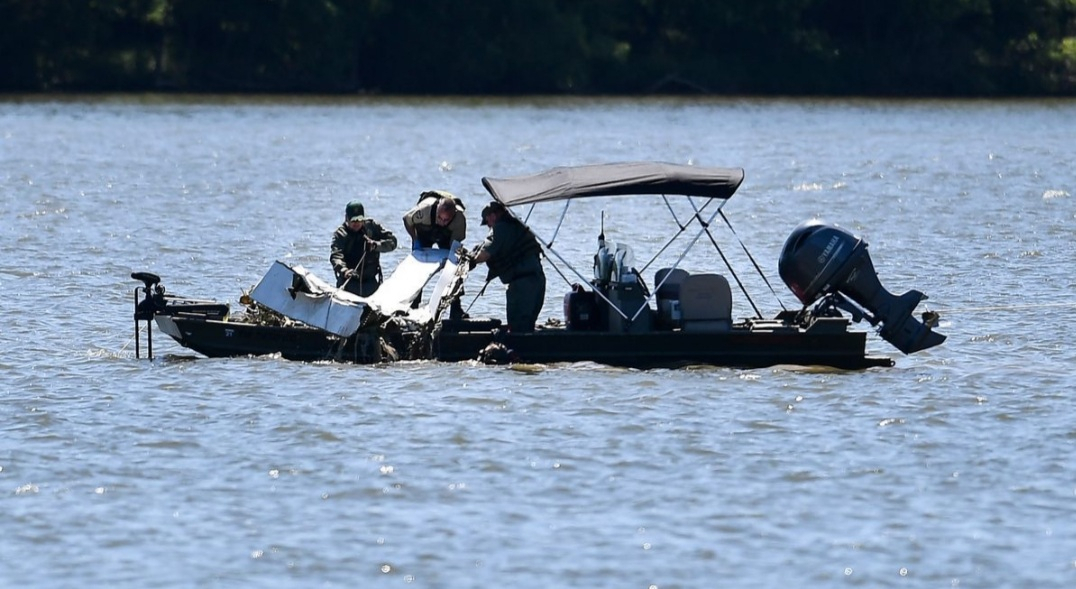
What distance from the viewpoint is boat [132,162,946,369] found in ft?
60.8

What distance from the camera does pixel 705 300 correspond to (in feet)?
61.1

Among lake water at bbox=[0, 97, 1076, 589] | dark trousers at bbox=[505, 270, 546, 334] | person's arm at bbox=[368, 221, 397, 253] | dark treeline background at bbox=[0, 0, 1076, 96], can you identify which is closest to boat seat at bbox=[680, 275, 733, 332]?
lake water at bbox=[0, 97, 1076, 589]

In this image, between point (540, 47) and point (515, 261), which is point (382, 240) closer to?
point (515, 261)

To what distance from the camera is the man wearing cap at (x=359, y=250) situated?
19641mm

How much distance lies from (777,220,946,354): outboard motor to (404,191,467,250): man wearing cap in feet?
10.7

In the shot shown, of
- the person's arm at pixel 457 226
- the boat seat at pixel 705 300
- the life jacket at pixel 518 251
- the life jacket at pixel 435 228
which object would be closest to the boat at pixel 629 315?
the boat seat at pixel 705 300

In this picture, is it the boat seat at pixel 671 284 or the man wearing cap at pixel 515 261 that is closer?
the man wearing cap at pixel 515 261

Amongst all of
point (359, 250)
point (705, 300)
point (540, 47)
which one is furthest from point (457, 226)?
point (540, 47)

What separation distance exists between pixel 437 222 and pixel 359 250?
0.84 meters

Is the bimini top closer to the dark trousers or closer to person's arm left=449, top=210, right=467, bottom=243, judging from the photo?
the dark trousers

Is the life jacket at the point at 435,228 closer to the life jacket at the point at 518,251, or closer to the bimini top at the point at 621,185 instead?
the bimini top at the point at 621,185

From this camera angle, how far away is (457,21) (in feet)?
297

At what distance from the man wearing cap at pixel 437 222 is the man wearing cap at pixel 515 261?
3.28 feet

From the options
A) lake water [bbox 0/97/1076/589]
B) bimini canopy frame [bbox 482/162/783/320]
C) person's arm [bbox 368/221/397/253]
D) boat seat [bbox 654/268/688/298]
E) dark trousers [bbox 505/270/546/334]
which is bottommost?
lake water [bbox 0/97/1076/589]
